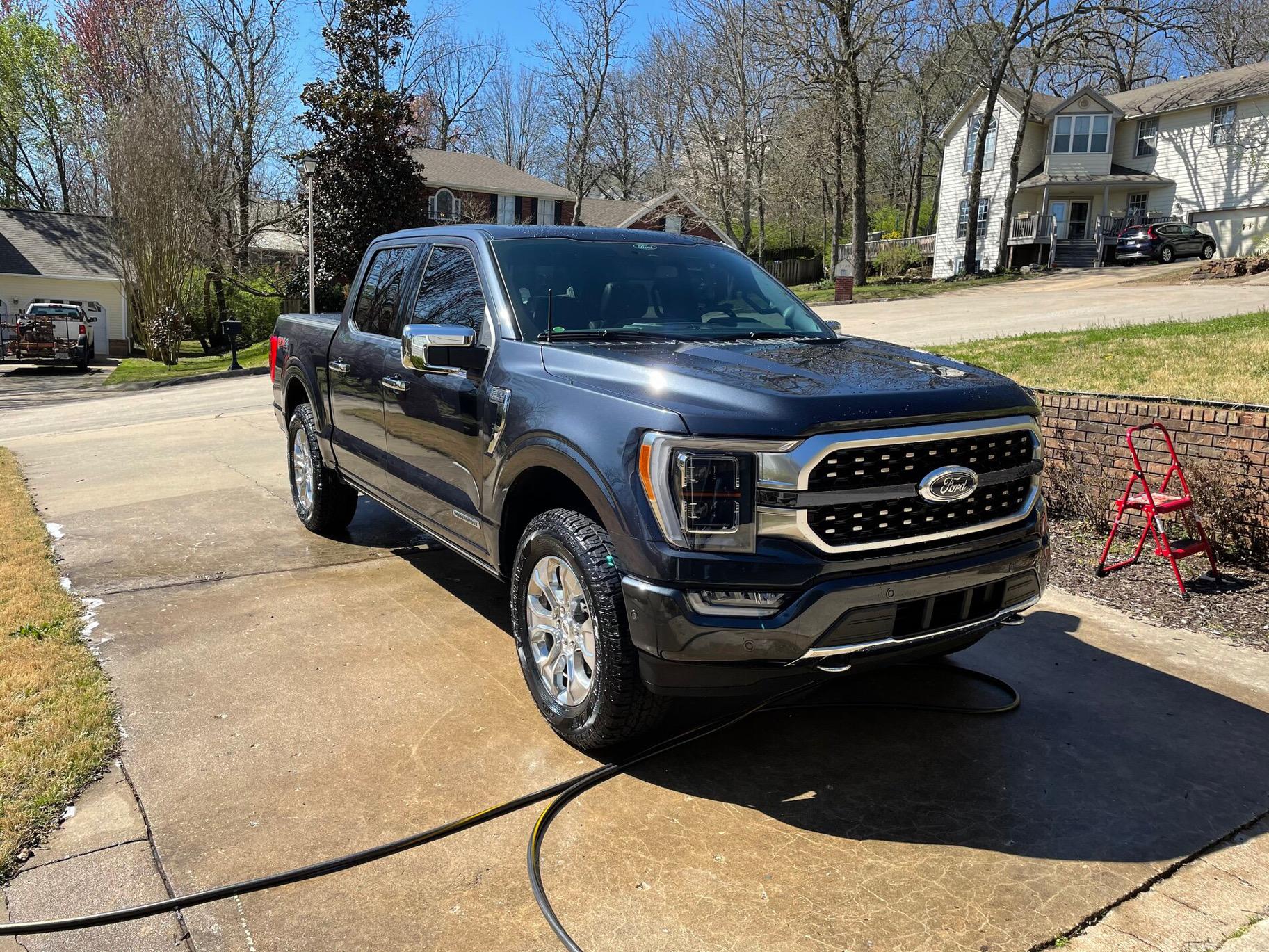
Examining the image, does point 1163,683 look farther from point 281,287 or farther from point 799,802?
point 281,287

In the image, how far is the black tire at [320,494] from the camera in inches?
249

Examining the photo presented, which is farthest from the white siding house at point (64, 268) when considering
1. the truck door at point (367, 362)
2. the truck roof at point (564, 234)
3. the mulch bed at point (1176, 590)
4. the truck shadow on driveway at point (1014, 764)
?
the truck shadow on driveway at point (1014, 764)

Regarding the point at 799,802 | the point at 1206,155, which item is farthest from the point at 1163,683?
the point at 1206,155

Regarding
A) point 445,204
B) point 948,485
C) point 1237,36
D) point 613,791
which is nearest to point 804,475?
point 948,485

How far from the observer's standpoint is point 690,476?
3049 millimetres

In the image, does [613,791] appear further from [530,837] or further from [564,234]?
[564,234]

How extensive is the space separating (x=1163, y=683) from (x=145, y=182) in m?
29.6

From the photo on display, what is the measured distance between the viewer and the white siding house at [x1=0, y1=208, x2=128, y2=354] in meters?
36.5

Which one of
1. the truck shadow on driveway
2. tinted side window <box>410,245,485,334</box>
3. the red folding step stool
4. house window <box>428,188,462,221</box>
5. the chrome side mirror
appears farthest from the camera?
house window <box>428,188,462,221</box>

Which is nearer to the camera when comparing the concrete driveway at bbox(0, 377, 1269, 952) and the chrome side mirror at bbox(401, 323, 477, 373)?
the concrete driveway at bbox(0, 377, 1269, 952)

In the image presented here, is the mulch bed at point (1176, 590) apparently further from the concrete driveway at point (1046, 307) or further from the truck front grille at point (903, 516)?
the concrete driveway at point (1046, 307)

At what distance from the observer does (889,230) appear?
53.9 meters

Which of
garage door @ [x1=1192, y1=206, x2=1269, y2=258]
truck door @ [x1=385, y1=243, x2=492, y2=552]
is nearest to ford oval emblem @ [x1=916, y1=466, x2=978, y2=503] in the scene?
truck door @ [x1=385, y1=243, x2=492, y2=552]

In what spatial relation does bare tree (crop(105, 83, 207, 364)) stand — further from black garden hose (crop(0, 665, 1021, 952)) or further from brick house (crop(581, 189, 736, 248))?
black garden hose (crop(0, 665, 1021, 952))
